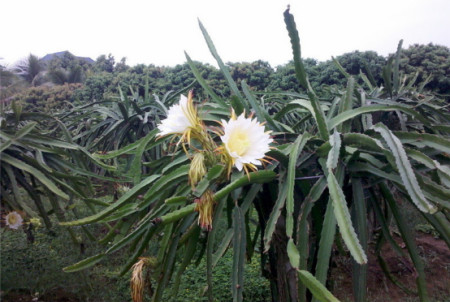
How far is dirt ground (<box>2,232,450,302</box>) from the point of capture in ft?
10.3

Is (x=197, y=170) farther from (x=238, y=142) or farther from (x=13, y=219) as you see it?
(x=13, y=219)

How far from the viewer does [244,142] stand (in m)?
1.10

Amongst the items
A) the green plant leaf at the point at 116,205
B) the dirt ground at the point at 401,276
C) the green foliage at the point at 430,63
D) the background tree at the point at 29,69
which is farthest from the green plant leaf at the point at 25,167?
the background tree at the point at 29,69

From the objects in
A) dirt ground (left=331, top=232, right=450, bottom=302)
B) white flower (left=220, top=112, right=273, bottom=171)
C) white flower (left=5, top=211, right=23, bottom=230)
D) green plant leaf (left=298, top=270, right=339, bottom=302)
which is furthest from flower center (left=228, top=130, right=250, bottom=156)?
dirt ground (left=331, top=232, right=450, bottom=302)

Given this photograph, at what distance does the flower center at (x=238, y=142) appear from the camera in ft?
3.56

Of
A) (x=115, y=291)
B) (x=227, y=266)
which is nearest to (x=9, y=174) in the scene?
(x=115, y=291)

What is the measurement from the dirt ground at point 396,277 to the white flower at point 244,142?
2.01 meters

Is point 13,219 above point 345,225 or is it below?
below

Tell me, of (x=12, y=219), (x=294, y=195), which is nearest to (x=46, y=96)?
(x=12, y=219)

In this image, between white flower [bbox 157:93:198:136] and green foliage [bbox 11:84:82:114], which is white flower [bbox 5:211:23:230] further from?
green foliage [bbox 11:84:82:114]

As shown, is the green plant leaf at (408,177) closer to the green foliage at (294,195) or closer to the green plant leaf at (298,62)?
the green foliage at (294,195)

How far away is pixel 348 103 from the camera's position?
1625mm

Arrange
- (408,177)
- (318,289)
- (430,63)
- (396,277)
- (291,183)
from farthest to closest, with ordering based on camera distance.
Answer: (430,63)
(396,277)
(291,183)
(408,177)
(318,289)

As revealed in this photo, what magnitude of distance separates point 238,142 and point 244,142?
18 mm
